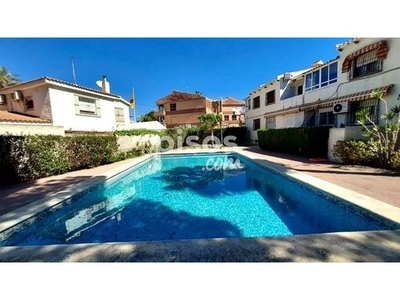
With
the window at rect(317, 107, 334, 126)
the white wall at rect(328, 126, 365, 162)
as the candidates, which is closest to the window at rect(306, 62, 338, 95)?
the window at rect(317, 107, 334, 126)

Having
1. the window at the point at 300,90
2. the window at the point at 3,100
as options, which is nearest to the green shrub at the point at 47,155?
the window at the point at 3,100

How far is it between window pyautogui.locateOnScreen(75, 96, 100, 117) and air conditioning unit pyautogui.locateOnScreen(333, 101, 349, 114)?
23.7 metres

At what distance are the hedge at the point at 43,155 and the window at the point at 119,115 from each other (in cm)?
985

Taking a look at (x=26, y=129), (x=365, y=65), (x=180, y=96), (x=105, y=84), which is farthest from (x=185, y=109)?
(x=365, y=65)

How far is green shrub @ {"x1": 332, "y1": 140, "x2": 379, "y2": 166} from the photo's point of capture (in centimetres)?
984

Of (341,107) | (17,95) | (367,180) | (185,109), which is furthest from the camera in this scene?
(185,109)

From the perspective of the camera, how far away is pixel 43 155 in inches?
407

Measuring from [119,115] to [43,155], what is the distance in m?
14.5

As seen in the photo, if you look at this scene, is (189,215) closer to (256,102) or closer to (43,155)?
(43,155)

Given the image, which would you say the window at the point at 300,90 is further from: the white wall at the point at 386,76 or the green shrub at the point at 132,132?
the green shrub at the point at 132,132
